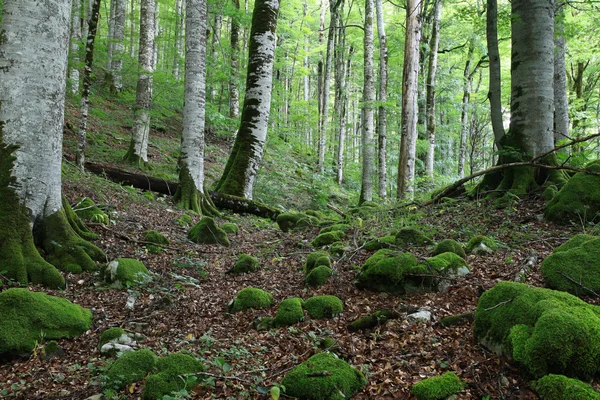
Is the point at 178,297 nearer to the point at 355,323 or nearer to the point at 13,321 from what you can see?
the point at 13,321

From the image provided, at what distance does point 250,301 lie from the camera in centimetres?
448

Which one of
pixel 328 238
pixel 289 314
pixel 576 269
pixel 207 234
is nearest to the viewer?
pixel 576 269

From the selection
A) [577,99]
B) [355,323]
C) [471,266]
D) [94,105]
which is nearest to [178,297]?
[355,323]

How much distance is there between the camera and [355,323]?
147 inches

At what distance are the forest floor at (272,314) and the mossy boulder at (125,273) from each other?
12 cm

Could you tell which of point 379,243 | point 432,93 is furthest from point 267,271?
point 432,93

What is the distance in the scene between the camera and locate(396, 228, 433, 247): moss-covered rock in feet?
18.2

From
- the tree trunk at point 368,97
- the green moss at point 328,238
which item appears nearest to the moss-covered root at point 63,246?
the green moss at point 328,238

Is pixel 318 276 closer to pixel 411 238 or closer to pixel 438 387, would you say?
pixel 411 238

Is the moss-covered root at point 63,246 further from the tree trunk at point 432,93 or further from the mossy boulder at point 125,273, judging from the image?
the tree trunk at point 432,93

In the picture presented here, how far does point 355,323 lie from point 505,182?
4984 millimetres

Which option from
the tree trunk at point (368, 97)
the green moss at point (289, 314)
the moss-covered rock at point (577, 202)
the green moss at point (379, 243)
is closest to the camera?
the green moss at point (289, 314)

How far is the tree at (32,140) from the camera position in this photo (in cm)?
435

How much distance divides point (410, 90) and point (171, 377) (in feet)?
33.8
